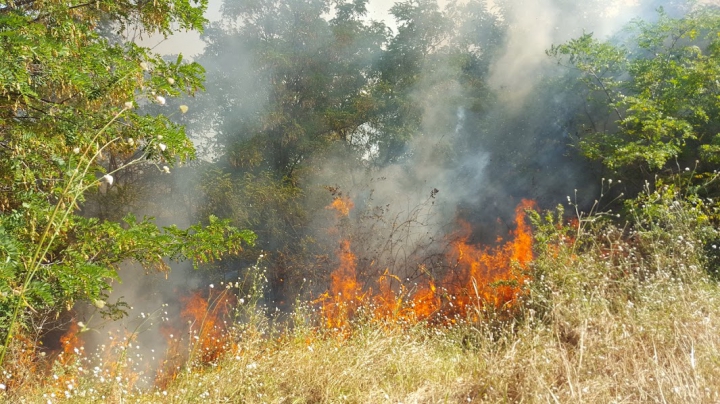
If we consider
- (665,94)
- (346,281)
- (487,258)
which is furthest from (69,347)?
(665,94)

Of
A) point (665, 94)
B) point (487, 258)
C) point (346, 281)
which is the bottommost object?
point (487, 258)

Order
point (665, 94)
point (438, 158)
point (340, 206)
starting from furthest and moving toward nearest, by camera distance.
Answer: point (438, 158) < point (340, 206) < point (665, 94)

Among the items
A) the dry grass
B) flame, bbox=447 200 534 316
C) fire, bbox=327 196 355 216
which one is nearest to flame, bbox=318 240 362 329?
fire, bbox=327 196 355 216

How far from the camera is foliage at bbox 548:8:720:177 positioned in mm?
9117

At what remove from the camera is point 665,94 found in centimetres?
989

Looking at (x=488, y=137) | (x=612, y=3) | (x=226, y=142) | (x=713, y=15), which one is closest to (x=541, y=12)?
(x=612, y=3)

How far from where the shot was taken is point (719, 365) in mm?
2213

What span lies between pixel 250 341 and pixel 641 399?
8.12ft

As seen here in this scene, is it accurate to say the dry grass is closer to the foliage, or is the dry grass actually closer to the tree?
the tree

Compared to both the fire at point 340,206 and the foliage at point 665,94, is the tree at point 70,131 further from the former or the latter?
the fire at point 340,206

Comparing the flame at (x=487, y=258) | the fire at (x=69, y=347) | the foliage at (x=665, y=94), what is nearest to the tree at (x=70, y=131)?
the fire at (x=69, y=347)

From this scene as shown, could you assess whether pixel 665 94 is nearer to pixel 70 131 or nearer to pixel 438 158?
pixel 438 158

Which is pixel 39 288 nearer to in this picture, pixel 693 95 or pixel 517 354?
pixel 517 354

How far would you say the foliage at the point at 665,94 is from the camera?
9117mm
